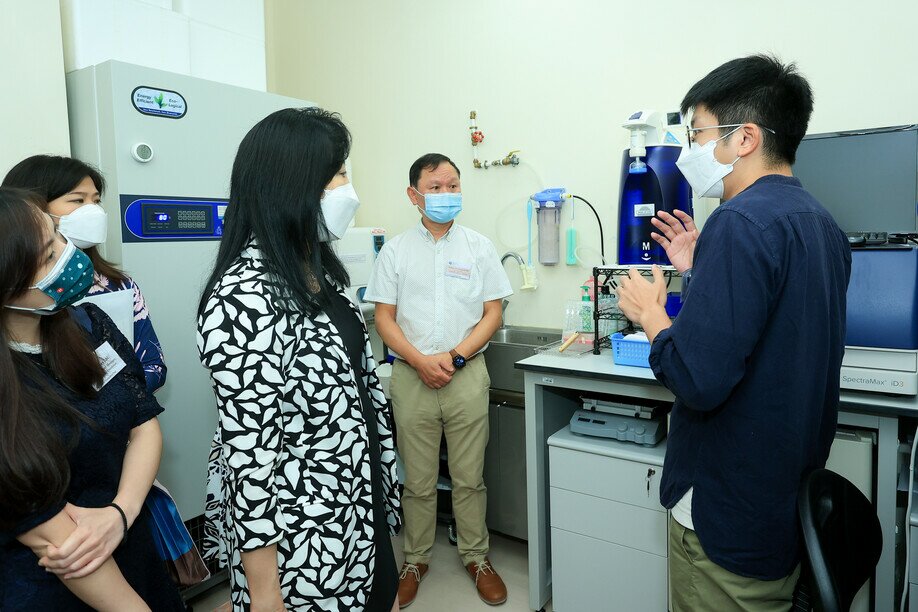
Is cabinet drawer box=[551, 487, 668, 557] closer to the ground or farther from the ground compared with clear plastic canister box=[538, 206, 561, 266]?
closer to the ground

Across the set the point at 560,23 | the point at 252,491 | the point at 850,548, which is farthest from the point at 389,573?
the point at 560,23

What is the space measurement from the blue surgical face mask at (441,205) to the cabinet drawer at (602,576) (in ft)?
4.10

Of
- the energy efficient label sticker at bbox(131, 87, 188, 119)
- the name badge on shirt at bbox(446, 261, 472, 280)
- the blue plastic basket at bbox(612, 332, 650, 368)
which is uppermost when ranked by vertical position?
the energy efficient label sticker at bbox(131, 87, 188, 119)

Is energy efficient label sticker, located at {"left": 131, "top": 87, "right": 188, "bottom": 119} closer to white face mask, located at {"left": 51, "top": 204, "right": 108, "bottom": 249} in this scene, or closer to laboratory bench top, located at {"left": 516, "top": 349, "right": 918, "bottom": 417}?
white face mask, located at {"left": 51, "top": 204, "right": 108, "bottom": 249}

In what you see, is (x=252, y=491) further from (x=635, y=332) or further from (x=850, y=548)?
(x=635, y=332)

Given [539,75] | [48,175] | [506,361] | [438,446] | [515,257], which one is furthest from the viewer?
[515,257]

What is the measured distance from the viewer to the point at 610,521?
2.09 meters

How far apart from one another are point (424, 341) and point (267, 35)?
2585mm

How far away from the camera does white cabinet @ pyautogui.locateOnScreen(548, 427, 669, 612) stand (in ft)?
6.57

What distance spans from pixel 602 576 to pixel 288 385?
152 centimetres

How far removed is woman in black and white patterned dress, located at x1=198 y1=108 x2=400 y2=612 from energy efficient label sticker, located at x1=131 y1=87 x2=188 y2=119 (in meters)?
1.19

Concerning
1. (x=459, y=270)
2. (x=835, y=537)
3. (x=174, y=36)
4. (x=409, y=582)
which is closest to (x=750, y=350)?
(x=835, y=537)

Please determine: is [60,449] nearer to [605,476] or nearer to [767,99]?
[767,99]

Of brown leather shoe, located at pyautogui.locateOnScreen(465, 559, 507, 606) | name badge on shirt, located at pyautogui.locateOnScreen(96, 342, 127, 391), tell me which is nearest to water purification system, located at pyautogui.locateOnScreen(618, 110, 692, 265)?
brown leather shoe, located at pyautogui.locateOnScreen(465, 559, 507, 606)
